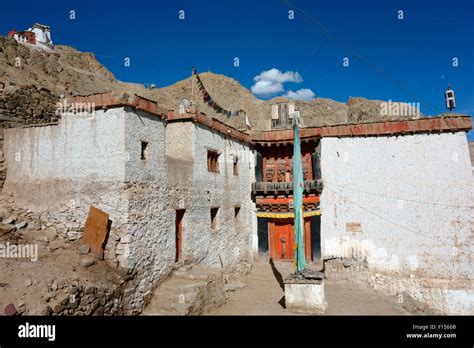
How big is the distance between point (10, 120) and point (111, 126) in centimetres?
471

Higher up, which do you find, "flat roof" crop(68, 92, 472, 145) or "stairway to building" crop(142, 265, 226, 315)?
"flat roof" crop(68, 92, 472, 145)

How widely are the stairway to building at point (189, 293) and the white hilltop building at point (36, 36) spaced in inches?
1097

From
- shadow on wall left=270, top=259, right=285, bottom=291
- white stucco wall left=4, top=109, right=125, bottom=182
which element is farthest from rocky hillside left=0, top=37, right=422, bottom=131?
shadow on wall left=270, top=259, right=285, bottom=291

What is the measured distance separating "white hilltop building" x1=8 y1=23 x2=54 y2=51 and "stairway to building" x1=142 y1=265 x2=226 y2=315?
27875 millimetres

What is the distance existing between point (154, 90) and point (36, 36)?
12.5 meters

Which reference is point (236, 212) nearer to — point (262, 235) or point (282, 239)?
point (262, 235)

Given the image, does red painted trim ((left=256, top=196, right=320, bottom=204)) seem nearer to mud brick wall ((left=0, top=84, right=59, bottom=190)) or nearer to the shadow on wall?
the shadow on wall

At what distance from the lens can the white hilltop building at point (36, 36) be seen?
1149 inches

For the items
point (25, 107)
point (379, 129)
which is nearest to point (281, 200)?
point (379, 129)

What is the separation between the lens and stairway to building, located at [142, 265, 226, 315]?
9.52 metres

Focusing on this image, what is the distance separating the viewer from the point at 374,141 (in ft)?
53.3
